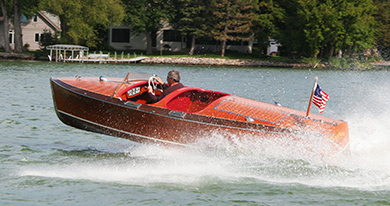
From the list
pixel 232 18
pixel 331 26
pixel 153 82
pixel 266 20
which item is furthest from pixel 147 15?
pixel 153 82

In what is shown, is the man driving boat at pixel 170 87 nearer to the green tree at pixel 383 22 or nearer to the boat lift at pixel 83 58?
the boat lift at pixel 83 58

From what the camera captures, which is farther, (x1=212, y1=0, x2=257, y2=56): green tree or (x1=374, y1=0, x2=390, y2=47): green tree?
(x1=374, y1=0, x2=390, y2=47): green tree

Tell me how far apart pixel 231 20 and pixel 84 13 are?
1674 centimetres

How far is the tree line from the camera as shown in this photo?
59.2 metres

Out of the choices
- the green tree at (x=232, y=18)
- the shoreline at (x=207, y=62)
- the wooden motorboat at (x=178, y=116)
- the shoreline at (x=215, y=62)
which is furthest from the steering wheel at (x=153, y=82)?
the green tree at (x=232, y=18)

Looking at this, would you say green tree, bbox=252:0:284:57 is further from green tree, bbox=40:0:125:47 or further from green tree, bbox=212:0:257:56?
green tree, bbox=40:0:125:47

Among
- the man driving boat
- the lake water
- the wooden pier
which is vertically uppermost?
the man driving boat

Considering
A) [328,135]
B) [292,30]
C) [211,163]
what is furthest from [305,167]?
[292,30]

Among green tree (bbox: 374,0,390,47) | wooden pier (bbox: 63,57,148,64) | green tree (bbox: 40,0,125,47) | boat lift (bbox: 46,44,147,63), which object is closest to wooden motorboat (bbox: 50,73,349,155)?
wooden pier (bbox: 63,57,148,64)

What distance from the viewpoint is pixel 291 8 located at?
65.7 meters

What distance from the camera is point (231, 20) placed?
208 feet

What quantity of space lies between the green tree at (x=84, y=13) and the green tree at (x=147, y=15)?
83.5 inches

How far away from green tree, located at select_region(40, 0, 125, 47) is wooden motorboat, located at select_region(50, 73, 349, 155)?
159 feet

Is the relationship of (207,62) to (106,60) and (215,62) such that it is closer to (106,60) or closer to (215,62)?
(215,62)
